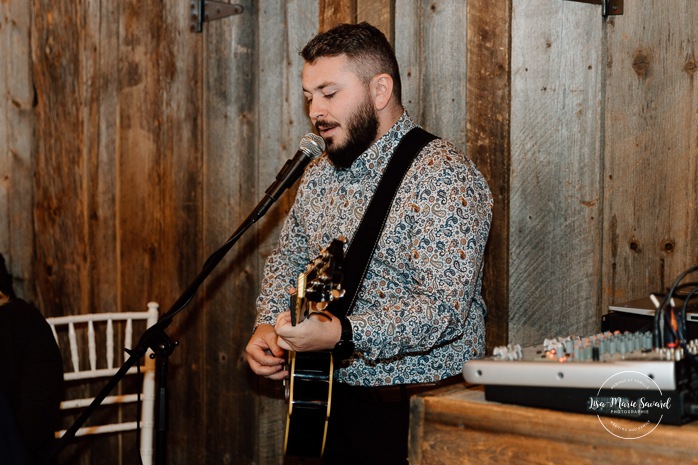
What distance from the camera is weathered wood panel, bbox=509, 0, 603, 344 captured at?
219cm

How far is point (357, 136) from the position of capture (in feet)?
6.82

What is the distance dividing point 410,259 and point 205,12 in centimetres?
149

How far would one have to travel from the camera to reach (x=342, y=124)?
2080mm

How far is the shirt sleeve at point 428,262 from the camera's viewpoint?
1.83 m

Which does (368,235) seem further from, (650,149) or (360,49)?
(650,149)

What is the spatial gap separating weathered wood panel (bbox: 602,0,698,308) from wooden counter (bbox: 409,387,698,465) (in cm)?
85

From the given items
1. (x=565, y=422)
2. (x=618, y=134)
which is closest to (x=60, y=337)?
(x=618, y=134)

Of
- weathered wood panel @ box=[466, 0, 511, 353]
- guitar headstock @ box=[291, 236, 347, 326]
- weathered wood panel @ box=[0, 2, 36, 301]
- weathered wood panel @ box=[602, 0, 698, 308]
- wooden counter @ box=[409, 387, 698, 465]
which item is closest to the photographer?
wooden counter @ box=[409, 387, 698, 465]

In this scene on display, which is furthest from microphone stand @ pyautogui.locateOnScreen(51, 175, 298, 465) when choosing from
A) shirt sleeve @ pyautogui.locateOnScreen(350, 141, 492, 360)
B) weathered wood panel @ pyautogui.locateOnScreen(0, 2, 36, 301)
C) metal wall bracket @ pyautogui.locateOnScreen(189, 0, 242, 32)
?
weathered wood panel @ pyautogui.locateOnScreen(0, 2, 36, 301)

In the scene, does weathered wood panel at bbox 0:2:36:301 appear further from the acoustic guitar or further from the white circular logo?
the white circular logo

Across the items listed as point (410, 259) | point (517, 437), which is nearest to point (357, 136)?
point (410, 259)

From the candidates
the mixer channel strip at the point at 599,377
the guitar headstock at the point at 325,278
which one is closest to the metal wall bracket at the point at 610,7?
the guitar headstock at the point at 325,278

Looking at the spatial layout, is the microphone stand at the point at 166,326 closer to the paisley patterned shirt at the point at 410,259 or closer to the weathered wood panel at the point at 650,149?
the paisley patterned shirt at the point at 410,259

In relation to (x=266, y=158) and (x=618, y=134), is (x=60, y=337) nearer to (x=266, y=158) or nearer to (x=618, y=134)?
(x=266, y=158)
